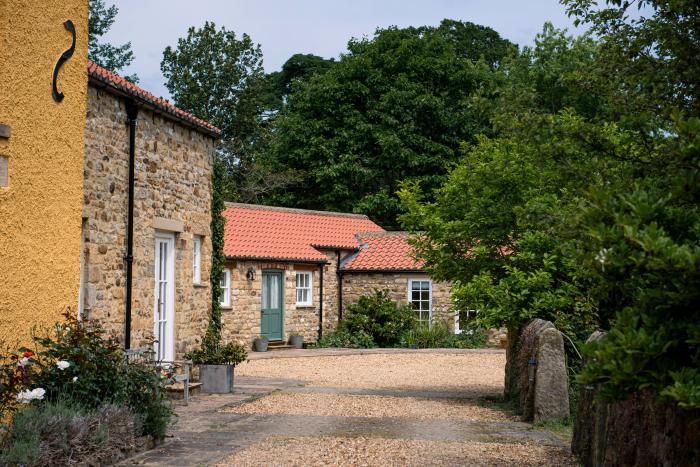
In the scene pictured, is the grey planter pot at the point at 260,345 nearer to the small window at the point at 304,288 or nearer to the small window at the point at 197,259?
the small window at the point at 304,288

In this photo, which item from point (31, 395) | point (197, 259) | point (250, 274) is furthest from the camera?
point (250, 274)

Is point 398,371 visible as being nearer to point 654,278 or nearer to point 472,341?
point 472,341

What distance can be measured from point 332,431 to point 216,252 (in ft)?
20.7

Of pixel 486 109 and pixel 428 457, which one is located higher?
pixel 486 109

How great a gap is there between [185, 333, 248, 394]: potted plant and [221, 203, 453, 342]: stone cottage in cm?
911

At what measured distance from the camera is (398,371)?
19203 mm

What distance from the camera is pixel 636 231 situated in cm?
358

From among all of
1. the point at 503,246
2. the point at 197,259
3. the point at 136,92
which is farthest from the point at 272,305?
the point at 136,92

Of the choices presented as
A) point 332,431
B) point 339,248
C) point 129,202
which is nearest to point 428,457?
point 332,431

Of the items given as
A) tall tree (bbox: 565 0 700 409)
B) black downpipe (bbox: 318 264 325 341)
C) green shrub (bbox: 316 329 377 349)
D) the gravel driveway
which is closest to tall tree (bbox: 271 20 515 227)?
black downpipe (bbox: 318 264 325 341)

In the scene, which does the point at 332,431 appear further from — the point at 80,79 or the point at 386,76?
the point at 386,76

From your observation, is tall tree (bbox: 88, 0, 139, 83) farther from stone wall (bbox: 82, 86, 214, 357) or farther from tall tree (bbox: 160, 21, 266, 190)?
stone wall (bbox: 82, 86, 214, 357)

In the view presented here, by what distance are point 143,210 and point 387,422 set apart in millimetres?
4718

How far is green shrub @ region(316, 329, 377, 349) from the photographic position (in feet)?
83.7
